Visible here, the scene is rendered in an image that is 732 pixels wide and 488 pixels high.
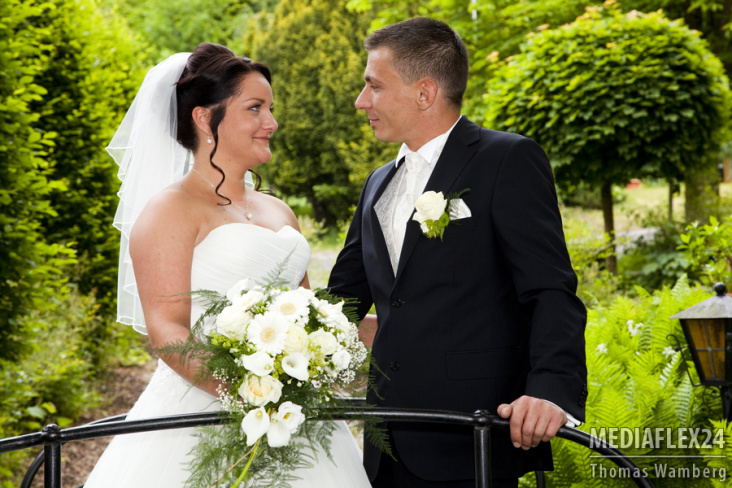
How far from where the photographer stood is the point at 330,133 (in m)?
20.7

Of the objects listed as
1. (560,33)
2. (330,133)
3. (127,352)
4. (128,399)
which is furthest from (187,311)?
(330,133)

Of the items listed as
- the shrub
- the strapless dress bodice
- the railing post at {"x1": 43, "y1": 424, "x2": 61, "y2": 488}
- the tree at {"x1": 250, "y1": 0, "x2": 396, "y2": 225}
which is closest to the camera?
the railing post at {"x1": 43, "y1": 424, "x2": 61, "y2": 488}

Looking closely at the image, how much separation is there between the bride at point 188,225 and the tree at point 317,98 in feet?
52.4

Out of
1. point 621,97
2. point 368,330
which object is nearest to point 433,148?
point 368,330

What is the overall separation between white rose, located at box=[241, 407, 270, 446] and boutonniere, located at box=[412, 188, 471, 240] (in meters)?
0.85

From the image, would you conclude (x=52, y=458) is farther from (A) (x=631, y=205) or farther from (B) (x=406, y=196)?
(A) (x=631, y=205)

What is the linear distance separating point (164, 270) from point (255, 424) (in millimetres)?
929

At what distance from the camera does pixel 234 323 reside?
1.94m

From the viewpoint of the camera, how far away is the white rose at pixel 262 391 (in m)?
1.90

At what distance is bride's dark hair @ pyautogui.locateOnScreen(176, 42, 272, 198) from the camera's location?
308cm

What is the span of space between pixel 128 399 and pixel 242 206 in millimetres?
6088

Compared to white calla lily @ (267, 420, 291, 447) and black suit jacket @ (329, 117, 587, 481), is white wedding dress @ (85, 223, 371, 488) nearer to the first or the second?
black suit jacket @ (329, 117, 587, 481)

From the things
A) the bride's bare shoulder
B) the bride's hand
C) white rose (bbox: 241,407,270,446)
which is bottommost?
the bride's hand

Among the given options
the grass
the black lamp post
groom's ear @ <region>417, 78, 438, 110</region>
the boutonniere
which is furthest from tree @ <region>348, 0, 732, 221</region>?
the boutonniere
